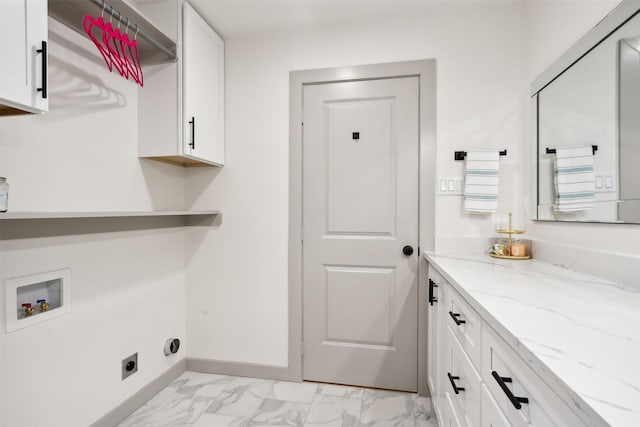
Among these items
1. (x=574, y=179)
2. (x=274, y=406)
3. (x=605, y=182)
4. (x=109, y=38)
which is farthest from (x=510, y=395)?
→ (x=109, y=38)

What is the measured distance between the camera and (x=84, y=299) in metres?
1.47

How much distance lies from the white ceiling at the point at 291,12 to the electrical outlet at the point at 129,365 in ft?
7.03

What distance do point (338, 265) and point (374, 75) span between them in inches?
50.3

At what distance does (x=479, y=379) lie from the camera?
0.94 meters

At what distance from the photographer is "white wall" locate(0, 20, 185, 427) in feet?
4.01

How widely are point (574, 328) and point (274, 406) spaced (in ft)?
5.48

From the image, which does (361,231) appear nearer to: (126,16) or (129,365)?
(129,365)

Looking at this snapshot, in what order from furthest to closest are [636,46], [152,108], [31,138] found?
1. [152,108]
2. [31,138]
3. [636,46]

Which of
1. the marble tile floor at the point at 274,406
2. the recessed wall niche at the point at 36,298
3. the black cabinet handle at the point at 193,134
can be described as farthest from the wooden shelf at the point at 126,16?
the marble tile floor at the point at 274,406

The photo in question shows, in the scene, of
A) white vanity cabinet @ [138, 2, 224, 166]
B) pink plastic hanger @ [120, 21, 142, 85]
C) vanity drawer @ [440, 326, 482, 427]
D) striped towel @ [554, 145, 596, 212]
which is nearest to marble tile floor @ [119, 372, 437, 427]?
vanity drawer @ [440, 326, 482, 427]

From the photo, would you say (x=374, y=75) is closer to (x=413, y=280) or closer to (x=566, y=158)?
(x=566, y=158)

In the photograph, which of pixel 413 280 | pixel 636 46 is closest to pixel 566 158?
pixel 636 46

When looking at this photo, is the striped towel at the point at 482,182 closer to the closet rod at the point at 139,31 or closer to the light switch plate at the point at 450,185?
the light switch plate at the point at 450,185

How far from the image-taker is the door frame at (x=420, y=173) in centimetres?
192
